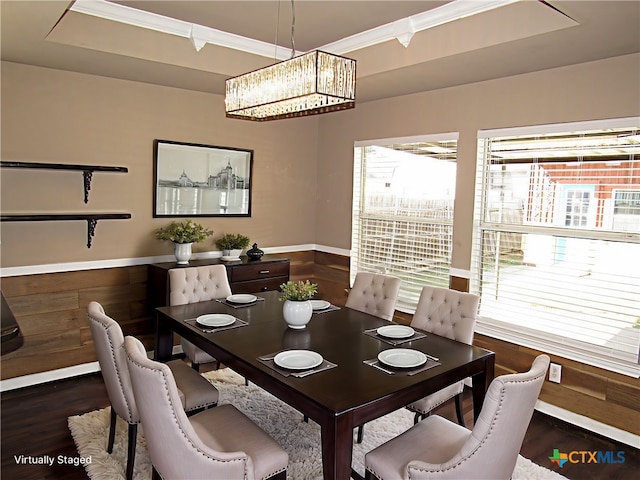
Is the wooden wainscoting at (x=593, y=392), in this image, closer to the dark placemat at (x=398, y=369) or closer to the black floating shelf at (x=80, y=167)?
the dark placemat at (x=398, y=369)

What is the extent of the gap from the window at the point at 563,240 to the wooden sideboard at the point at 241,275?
6.05 feet

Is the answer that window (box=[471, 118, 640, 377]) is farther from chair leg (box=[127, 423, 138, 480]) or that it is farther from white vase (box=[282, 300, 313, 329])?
chair leg (box=[127, 423, 138, 480])

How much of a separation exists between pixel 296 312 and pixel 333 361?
1.73ft

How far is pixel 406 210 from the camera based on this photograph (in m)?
4.70

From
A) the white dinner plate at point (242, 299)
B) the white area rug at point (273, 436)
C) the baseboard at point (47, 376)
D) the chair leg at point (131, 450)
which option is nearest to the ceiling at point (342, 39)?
the white dinner plate at point (242, 299)

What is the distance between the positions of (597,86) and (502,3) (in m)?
0.92

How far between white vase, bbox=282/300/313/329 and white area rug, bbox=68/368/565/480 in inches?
31.9

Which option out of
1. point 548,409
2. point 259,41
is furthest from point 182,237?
point 548,409

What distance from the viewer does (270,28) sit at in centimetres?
365

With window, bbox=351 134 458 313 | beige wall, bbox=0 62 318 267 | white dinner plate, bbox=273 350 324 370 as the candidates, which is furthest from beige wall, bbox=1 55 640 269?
white dinner plate, bbox=273 350 324 370

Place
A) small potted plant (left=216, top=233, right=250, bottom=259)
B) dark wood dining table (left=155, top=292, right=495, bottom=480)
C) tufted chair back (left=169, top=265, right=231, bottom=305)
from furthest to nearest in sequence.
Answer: small potted plant (left=216, top=233, right=250, bottom=259)
tufted chair back (left=169, top=265, right=231, bottom=305)
dark wood dining table (left=155, top=292, right=495, bottom=480)

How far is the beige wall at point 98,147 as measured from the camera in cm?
370

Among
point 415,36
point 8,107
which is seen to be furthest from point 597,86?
point 8,107

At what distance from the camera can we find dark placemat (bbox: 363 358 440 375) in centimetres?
228
